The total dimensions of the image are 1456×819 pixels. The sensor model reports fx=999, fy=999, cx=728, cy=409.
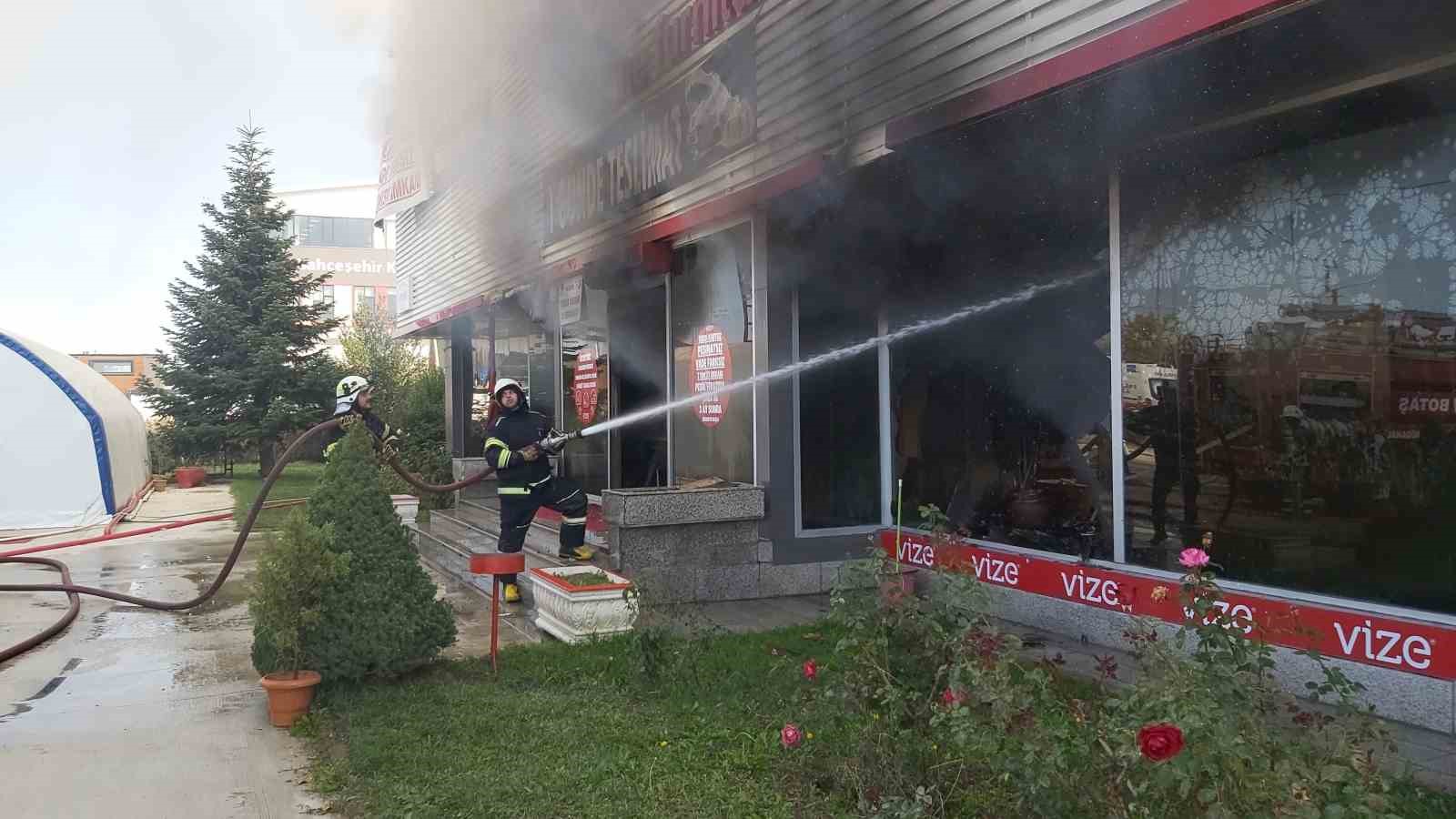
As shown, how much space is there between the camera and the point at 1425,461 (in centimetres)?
466

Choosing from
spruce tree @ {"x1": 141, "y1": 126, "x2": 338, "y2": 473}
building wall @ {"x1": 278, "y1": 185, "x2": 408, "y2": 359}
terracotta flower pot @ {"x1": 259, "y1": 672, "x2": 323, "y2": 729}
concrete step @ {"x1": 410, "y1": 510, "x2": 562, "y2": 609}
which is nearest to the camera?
terracotta flower pot @ {"x1": 259, "y1": 672, "x2": 323, "y2": 729}

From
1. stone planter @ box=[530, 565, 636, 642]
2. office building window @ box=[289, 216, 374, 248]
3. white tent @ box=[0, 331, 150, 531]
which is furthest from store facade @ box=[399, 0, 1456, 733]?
office building window @ box=[289, 216, 374, 248]

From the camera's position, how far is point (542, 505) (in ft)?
26.8

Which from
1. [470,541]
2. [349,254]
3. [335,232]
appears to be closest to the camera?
[470,541]

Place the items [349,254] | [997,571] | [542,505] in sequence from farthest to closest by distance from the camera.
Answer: [349,254], [542,505], [997,571]

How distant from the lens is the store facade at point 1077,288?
15.1 ft

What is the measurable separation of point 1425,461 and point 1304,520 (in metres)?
0.66

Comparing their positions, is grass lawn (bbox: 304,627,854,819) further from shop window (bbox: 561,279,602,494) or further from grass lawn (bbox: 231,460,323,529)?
grass lawn (bbox: 231,460,323,529)

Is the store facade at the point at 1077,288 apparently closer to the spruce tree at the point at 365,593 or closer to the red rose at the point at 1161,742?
the red rose at the point at 1161,742

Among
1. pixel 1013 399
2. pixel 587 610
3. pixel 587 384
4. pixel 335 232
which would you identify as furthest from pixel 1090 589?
pixel 335 232

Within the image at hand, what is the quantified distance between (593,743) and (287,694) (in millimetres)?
1731

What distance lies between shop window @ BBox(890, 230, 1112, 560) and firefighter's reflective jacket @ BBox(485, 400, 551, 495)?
2915 millimetres

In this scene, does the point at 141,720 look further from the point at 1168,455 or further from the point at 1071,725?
the point at 1168,455

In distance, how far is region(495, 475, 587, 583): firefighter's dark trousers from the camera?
798 cm
